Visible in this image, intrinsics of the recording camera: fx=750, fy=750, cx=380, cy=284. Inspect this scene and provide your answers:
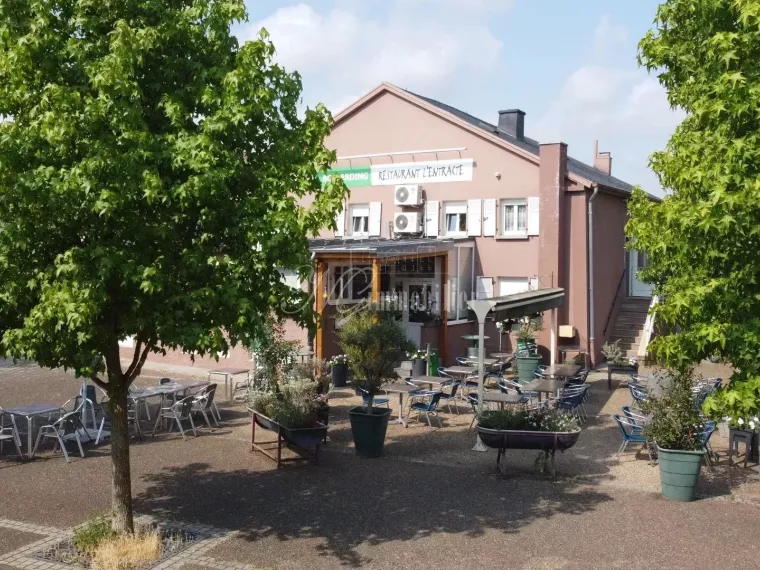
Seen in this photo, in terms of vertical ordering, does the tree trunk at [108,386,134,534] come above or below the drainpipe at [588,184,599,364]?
below

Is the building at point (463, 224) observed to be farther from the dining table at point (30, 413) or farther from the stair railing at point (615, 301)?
the dining table at point (30, 413)

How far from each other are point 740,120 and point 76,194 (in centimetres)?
559

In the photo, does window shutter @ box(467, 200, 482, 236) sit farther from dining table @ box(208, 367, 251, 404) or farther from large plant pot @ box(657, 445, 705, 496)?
large plant pot @ box(657, 445, 705, 496)

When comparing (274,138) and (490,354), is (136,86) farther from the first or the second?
(490,354)

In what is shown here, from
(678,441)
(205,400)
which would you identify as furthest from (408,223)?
(678,441)

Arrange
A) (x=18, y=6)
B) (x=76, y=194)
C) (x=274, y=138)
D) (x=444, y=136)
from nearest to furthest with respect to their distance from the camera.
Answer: (x=76, y=194) < (x=18, y=6) < (x=274, y=138) < (x=444, y=136)

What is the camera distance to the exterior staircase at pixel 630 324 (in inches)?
810

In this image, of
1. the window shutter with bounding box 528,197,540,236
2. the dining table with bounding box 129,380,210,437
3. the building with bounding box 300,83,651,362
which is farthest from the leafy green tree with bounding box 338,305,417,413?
the window shutter with bounding box 528,197,540,236

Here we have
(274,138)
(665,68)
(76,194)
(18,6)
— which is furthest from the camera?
(665,68)

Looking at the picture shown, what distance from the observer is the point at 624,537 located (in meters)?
7.21

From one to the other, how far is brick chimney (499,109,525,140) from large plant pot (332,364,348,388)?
1185 centimetres

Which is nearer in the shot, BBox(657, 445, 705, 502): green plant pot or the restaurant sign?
BBox(657, 445, 705, 502): green plant pot

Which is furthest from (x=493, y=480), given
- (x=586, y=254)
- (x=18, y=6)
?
(x=586, y=254)

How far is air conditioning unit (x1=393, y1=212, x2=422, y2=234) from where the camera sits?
853 inches
